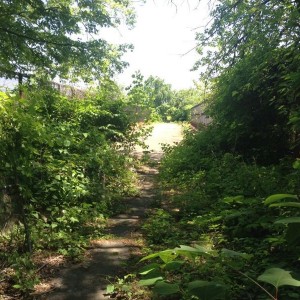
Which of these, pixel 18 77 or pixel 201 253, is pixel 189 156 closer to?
pixel 18 77

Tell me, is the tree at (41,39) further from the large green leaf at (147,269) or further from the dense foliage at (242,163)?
the large green leaf at (147,269)

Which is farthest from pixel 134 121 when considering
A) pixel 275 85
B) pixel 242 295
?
pixel 242 295

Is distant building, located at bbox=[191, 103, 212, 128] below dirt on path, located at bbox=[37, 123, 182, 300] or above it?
above

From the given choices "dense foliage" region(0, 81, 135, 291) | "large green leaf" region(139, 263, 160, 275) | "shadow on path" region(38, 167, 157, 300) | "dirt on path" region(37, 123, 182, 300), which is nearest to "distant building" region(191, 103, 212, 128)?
"dense foliage" region(0, 81, 135, 291)

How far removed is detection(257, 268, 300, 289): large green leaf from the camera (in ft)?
3.33

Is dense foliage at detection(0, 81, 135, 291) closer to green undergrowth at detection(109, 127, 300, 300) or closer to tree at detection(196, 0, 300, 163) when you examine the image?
green undergrowth at detection(109, 127, 300, 300)

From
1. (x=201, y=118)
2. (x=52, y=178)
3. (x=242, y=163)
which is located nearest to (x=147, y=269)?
(x=52, y=178)

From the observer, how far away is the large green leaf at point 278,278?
3.33 ft

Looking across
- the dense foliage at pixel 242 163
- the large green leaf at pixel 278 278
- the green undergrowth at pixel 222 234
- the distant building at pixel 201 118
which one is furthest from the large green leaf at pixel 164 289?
the distant building at pixel 201 118

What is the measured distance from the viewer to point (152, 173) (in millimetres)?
9789

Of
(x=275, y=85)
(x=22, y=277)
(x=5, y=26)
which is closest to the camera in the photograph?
(x=22, y=277)

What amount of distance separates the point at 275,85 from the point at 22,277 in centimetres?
643

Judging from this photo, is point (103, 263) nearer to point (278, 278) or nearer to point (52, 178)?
point (52, 178)

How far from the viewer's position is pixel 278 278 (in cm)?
105
